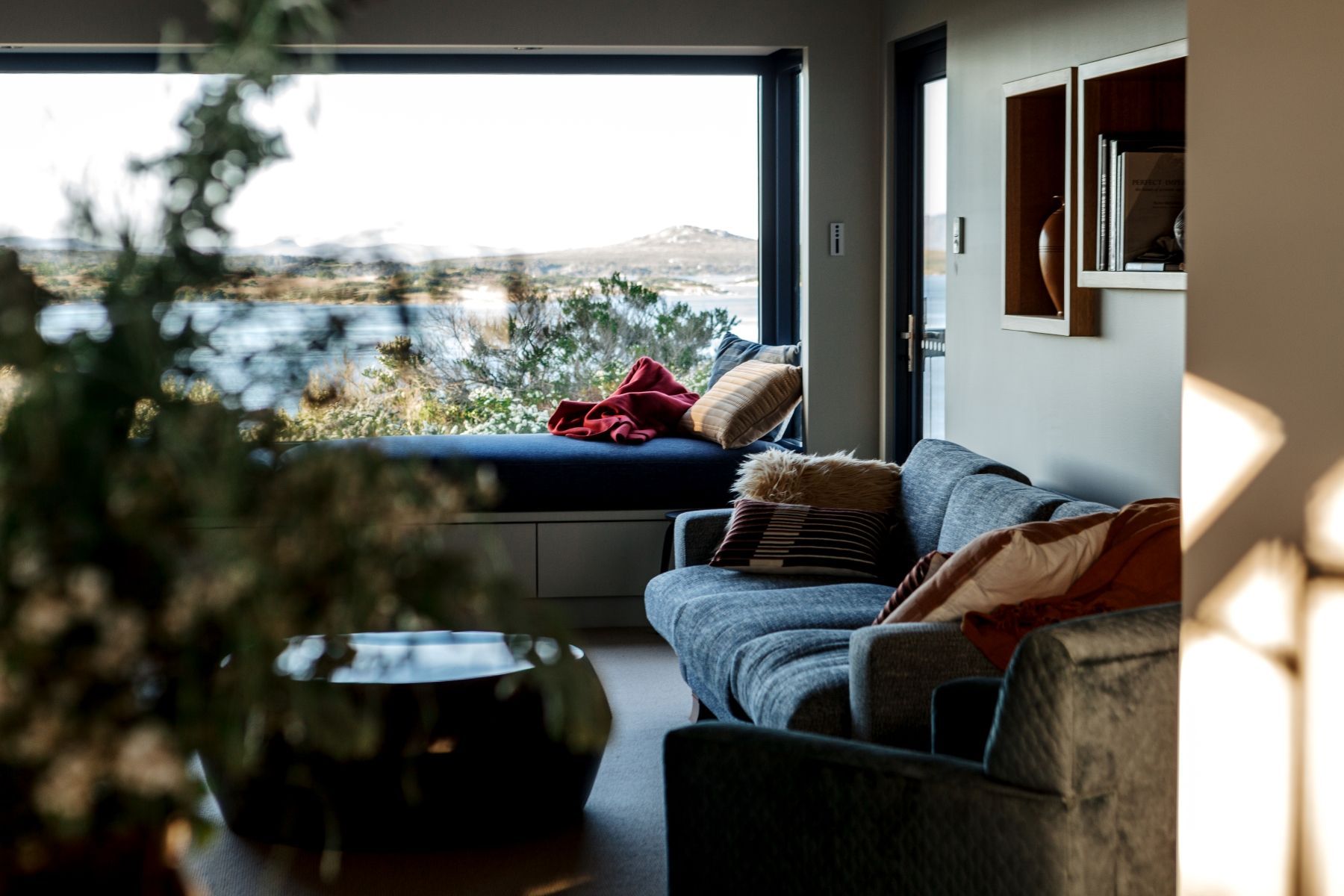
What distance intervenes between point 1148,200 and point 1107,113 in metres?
0.39

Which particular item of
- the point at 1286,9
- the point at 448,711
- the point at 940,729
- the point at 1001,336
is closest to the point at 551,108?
the point at 1001,336

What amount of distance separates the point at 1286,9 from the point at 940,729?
1.25 m

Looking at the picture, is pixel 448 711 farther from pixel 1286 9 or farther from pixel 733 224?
pixel 733 224

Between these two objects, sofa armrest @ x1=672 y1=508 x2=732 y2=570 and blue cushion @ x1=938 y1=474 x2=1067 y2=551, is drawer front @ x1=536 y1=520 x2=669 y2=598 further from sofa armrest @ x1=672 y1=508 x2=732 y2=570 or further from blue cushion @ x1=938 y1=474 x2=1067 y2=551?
blue cushion @ x1=938 y1=474 x2=1067 y2=551

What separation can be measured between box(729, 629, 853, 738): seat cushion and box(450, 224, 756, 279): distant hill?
313cm

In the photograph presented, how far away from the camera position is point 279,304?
35.1 inches

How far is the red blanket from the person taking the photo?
573cm

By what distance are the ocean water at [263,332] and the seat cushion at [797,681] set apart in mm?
2021

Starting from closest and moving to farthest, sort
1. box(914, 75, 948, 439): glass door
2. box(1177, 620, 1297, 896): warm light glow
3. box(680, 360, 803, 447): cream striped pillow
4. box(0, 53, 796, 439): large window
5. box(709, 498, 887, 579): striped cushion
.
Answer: box(1177, 620, 1297, 896): warm light glow
box(709, 498, 887, 579): striped cushion
box(914, 75, 948, 439): glass door
box(680, 360, 803, 447): cream striped pillow
box(0, 53, 796, 439): large window

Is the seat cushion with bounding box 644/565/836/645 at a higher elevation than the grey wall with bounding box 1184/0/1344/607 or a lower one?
lower

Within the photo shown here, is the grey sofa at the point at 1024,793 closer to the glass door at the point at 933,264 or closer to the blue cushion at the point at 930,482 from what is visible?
the blue cushion at the point at 930,482

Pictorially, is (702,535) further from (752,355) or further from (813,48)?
(813,48)

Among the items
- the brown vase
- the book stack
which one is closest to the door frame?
the brown vase

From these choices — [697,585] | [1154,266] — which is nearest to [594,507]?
[697,585]
